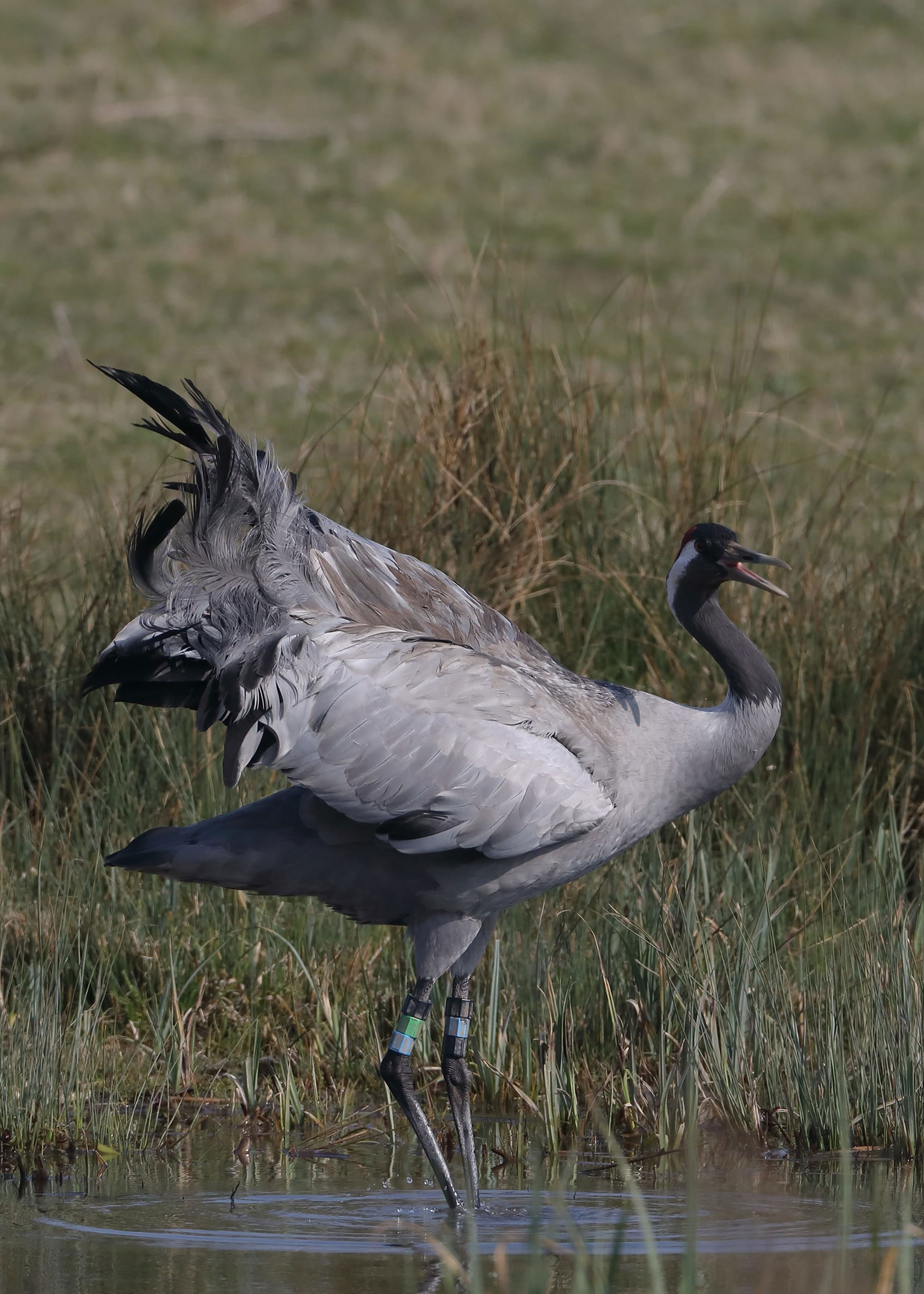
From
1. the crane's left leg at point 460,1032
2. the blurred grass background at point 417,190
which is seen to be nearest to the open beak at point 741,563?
the crane's left leg at point 460,1032

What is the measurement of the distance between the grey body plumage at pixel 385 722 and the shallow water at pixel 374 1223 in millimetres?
230

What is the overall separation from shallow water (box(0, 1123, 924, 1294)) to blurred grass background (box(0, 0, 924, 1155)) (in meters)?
0.18

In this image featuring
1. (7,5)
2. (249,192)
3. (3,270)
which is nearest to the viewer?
(3,270)

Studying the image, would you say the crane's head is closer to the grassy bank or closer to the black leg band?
the grassy bank

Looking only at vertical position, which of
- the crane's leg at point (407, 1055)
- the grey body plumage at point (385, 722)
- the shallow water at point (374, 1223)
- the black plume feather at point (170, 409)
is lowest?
the shallow water at point (374, 1223)

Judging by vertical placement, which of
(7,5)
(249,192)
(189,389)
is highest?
(7,5)

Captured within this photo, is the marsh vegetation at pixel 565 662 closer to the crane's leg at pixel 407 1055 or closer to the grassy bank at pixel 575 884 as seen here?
the grassy bank at pixel 575 884

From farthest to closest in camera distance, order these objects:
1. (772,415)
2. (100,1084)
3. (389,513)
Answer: (772,415) → (389,513) → (100,1084)

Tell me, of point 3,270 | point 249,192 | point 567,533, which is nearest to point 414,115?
point 249,192

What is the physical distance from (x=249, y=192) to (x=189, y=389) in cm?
1115

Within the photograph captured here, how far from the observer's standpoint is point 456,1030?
5.20m

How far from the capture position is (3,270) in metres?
14.0

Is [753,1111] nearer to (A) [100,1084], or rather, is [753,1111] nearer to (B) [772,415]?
(A) [100,1084]

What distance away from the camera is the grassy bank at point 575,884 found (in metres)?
5.10
